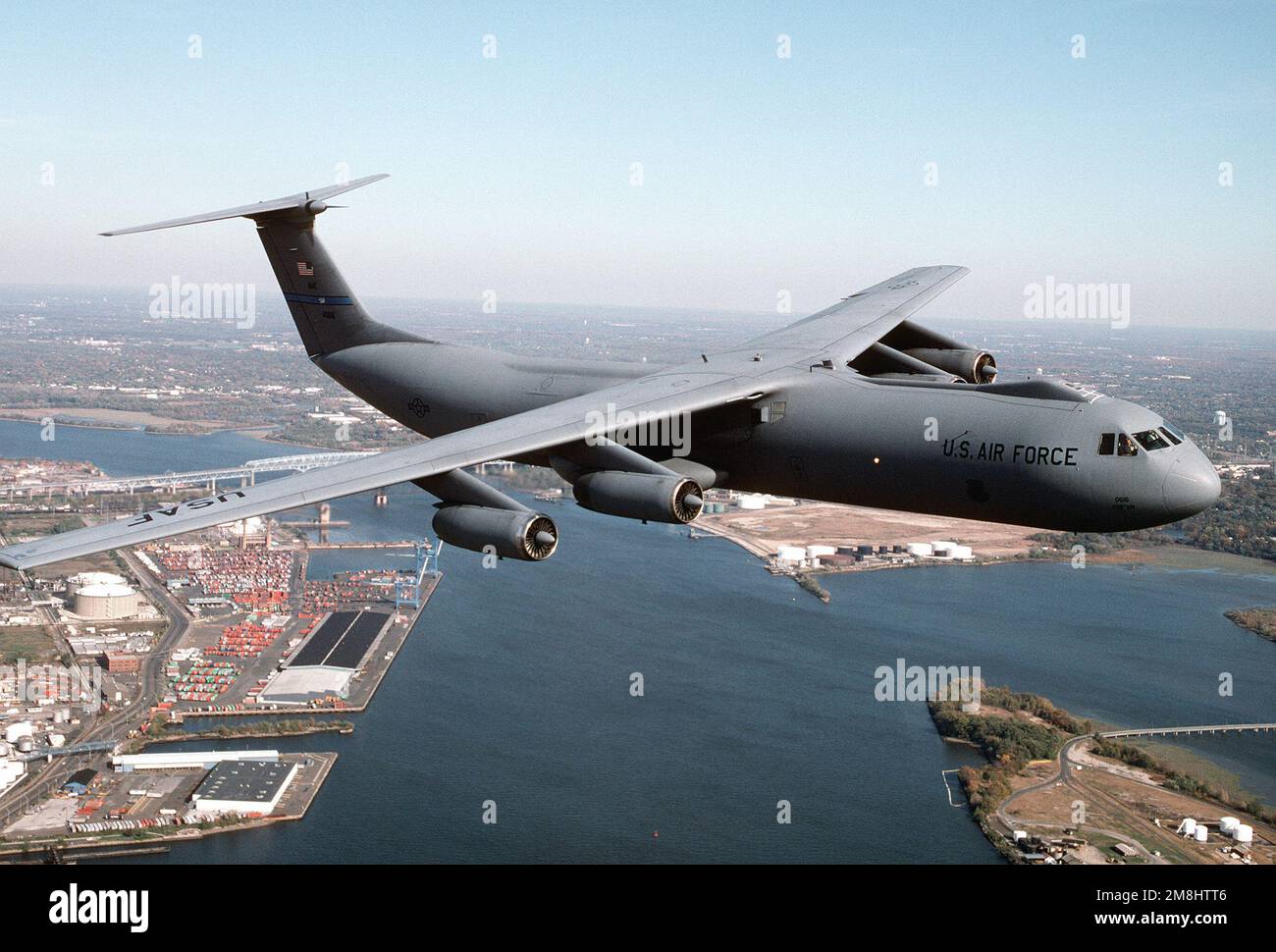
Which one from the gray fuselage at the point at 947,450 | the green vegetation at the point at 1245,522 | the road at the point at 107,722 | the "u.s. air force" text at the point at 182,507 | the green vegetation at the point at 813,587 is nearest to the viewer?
the "u.s. air force" text at the point at 182,507

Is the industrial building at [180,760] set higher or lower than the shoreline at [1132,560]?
lower

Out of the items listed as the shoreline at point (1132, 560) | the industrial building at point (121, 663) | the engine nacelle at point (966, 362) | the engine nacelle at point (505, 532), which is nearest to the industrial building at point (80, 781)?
the industrial building at point (121, 663)

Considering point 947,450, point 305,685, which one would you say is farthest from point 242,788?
point 947,450

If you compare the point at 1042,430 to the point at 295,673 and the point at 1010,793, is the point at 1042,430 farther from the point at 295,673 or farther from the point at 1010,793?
the point at 295,673

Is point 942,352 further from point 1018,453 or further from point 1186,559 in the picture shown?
point 1186,559

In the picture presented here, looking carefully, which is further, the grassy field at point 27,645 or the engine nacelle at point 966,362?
the grassy field at point 27,645

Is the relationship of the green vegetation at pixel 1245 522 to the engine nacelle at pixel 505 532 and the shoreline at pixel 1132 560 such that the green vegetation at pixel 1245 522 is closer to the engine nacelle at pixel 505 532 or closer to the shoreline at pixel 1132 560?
the shoreline at pixel 1132 560

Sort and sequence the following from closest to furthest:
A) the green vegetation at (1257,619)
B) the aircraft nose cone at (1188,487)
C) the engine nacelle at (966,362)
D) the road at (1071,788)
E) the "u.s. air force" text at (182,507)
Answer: the "u.s. air force" text at (182,507) → the aircraft nose cone at (1188,487) → the engine nacelle at (966,362) → the road at (1071,788) → the green vegetation at (1257,619)
